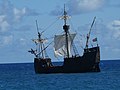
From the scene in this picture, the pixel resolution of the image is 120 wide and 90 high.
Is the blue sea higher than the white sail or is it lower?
lower

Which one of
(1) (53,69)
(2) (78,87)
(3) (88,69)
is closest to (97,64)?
(3) (88,69)

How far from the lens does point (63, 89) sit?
7444cm

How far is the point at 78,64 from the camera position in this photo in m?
113

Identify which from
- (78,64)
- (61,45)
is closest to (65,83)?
(78,64)

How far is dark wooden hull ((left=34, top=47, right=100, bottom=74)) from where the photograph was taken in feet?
363

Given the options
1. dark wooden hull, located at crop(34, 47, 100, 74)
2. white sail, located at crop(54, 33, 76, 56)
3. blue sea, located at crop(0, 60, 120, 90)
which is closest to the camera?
blue sea, located at crop(0, 60, 120, 90)

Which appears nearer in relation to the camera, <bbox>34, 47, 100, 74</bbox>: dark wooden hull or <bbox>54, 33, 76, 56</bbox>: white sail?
<bbox>34, 47, 100, 74</bbox>: dark wooden hull

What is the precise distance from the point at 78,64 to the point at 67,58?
252 cm

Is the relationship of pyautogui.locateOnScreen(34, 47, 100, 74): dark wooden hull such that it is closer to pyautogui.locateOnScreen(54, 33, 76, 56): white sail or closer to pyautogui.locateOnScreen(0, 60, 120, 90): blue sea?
pyautogui.locateOnScreen(0, 60, 120, 90): blue sea

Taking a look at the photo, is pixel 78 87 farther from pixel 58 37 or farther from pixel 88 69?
pixel 58 37

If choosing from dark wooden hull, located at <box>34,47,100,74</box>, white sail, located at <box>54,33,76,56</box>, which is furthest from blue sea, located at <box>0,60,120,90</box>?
white sail, located at <box>54,33,76,56</box>

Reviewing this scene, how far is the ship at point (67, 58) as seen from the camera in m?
111

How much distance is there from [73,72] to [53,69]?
4.34m

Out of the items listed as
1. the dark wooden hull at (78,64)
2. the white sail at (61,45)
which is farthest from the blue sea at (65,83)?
the white sail at (61,45)
